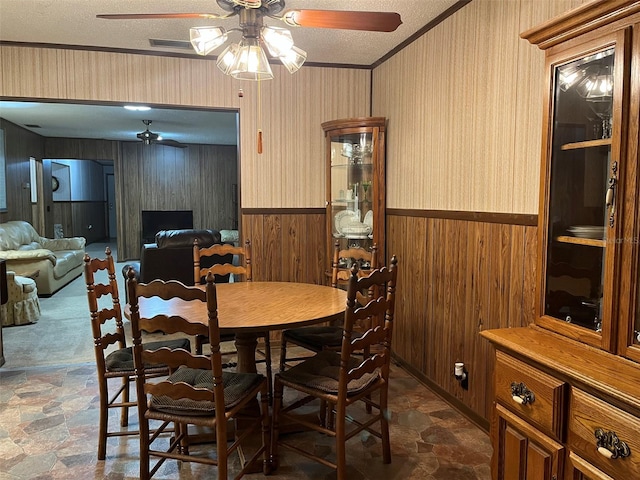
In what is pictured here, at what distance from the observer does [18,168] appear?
7.77 meters

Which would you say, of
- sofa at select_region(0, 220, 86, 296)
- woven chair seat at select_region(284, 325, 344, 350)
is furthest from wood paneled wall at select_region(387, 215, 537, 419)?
sofa at select_region(0, 220, 86, 296)

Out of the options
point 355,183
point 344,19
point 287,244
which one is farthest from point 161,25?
point 287,244

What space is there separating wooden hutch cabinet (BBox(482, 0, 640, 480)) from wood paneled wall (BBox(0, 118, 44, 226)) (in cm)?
749

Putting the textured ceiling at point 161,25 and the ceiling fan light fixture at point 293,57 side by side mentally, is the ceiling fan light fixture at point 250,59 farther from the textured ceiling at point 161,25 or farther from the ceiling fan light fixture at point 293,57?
the textured ceiling at point 161,25

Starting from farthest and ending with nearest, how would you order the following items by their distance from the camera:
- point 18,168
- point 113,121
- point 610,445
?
point 18,168 → point 113,121 → point 610,445

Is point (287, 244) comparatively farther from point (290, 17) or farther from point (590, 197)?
point (590, 197)

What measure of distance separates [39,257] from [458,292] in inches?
211

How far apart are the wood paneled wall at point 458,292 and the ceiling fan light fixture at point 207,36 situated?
174 cm

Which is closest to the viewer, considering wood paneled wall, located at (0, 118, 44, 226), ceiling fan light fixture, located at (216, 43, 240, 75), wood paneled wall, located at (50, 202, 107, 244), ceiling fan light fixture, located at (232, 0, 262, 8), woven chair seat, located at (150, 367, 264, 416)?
woven chair seat, located at (150, 367, 264, 416)

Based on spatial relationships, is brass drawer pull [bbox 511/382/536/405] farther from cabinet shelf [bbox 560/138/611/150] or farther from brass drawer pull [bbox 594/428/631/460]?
cabinet shelf [bbox 560/138/611/150]

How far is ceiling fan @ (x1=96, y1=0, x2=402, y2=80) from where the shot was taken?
2.19m

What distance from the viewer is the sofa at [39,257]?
595 cm

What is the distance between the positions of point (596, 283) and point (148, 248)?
3857mm

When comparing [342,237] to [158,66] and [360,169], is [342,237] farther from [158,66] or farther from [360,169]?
[158,66]
